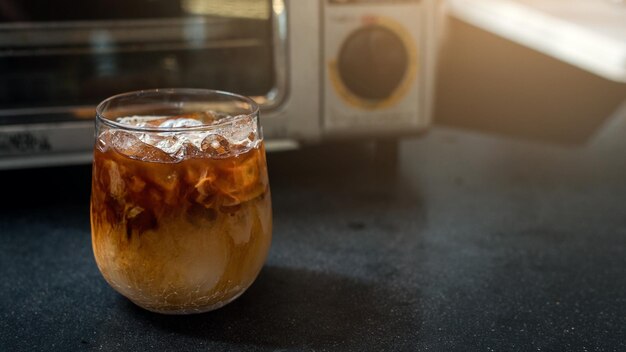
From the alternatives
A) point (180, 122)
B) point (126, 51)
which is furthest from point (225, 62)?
point (180, 122)

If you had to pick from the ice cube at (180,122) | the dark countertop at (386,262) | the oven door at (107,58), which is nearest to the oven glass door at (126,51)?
the oven door at (107,58)

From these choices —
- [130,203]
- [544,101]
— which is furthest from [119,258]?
[544,101]

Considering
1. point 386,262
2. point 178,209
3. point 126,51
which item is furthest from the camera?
point 126,51

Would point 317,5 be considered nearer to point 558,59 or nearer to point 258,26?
point 258,26

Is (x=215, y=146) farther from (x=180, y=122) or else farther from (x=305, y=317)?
(x=305, y=317)

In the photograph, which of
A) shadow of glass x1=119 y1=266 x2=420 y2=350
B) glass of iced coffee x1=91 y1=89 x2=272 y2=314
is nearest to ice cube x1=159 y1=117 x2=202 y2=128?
glass of iced coffee x1=91 y1=89 x2=272 y2=314

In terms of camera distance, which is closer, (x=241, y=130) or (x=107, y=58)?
(x=241, y=130)

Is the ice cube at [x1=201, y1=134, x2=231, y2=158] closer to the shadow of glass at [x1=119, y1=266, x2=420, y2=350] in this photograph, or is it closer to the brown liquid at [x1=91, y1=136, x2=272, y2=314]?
the brown liquid at [x1=91, y1=136, x2=272, y2=314]
